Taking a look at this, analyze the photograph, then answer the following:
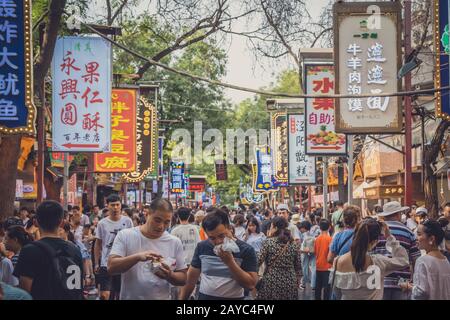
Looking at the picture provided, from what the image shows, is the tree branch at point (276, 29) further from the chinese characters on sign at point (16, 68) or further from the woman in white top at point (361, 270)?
the woman in white top at point (361, 270)

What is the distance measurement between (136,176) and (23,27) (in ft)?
51.0

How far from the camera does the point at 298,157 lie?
95.1 ft

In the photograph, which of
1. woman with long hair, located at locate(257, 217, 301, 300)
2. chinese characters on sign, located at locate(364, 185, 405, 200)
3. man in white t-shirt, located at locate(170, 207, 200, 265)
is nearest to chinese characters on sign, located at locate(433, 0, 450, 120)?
man in white t-shirt, located at locate(170, 207, 200, 265)

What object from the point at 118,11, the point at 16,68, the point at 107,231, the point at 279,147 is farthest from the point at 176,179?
the point at 16,68

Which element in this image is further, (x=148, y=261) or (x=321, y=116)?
(x=321, y=116)

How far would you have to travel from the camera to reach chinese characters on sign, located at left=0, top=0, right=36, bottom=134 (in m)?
13.6

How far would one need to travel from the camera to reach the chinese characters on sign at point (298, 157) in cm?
2826

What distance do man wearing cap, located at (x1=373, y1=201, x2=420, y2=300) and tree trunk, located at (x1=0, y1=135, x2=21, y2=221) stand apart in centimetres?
841

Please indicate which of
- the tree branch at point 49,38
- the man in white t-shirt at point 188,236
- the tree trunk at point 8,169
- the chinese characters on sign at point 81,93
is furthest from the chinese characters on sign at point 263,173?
the man in white t-shirt at point 188,236

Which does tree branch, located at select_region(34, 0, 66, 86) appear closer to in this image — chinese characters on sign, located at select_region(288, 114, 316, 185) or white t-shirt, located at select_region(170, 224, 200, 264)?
white t-shirt, located at select_region(170, 224, 200, 264)

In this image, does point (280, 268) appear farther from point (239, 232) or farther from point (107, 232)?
point (239, 232)

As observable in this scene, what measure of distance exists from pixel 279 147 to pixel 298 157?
689cm

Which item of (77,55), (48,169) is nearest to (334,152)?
(77,55)

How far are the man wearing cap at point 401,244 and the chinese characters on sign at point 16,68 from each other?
6147mm
